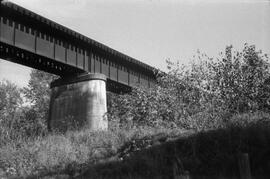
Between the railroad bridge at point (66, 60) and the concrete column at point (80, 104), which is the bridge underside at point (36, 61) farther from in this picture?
the concrete column at point (80, 104)

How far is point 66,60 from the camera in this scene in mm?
25797

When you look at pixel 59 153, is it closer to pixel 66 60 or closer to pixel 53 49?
pixel 53 49

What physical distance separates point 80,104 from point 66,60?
363 cm

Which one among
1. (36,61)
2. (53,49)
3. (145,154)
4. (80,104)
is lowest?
(145,154)

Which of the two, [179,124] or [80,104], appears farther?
[80,104]

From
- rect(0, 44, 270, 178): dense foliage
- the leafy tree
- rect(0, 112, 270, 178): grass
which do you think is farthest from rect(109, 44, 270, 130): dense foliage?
the leafy tree

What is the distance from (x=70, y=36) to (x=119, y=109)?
7276 millimetres

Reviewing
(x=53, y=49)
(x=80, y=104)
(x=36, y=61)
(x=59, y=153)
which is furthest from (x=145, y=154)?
(x=36, y=61)

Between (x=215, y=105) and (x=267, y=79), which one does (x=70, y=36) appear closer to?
(x=215, y=105)

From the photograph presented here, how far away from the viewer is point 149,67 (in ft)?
122

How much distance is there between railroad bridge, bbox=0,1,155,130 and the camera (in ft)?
72.4

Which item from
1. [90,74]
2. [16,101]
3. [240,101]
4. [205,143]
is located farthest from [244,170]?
[16,101]

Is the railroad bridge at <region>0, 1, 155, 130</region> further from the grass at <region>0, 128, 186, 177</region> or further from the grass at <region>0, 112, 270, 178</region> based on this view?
the grass at <region>0, 112, 270, 178</region>

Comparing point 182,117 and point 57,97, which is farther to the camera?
point 57,97
